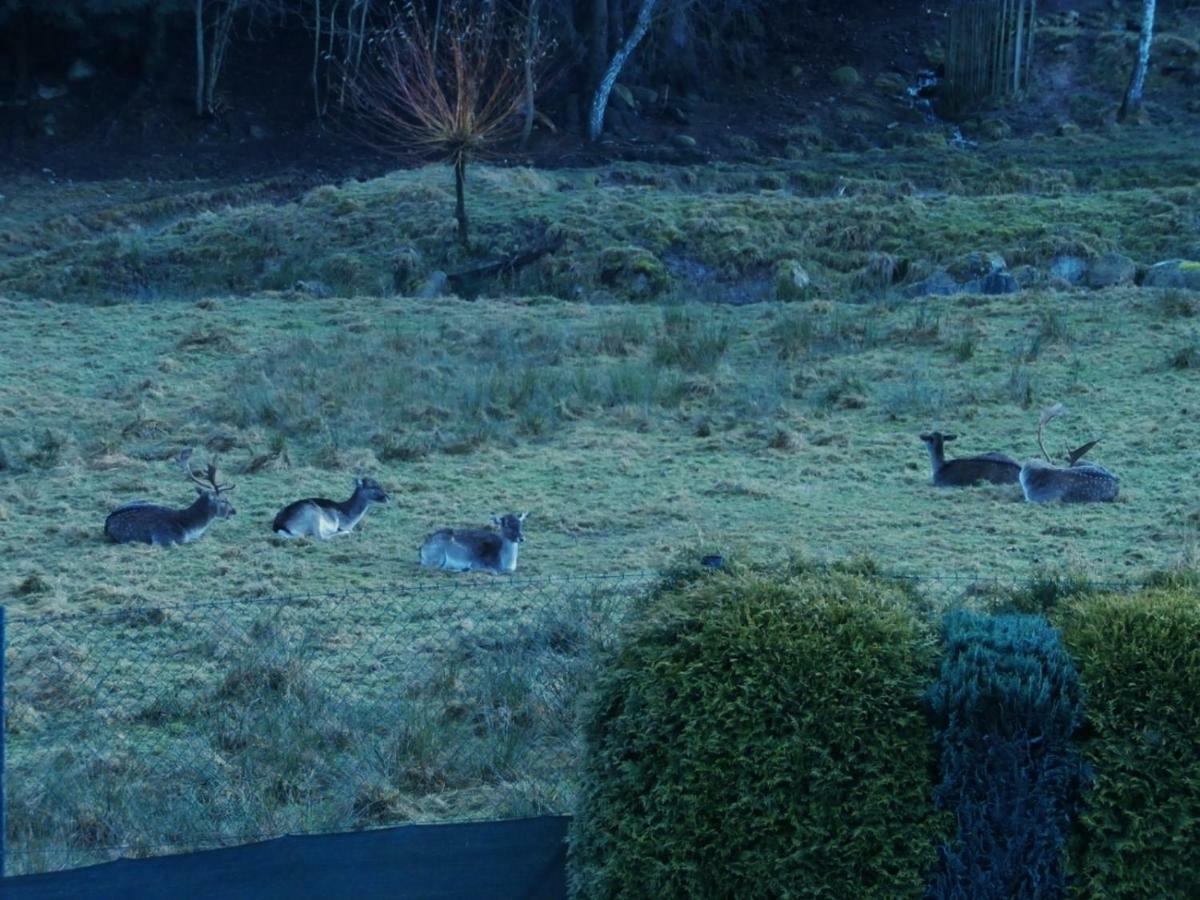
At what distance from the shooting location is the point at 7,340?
1925 cm

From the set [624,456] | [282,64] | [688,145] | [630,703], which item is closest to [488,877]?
[630,703]

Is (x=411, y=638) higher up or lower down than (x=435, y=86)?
lower down

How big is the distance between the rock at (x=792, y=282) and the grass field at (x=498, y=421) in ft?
1.23

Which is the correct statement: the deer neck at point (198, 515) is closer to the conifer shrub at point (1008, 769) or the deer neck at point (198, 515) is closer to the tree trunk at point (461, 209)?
the conifer shrub at point (1008, 769)

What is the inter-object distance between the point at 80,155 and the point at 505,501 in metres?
29.0

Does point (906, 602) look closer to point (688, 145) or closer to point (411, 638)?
point (411, 638)

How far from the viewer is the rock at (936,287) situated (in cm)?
2169

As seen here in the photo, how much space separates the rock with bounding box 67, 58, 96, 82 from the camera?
4128cm

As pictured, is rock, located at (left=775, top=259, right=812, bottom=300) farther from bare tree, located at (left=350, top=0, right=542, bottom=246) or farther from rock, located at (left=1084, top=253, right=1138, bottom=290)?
bare tree, located at (left=350, top=0, right=542, bottom=246)

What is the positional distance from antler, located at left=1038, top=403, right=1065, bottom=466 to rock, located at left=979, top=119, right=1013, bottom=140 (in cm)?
2319

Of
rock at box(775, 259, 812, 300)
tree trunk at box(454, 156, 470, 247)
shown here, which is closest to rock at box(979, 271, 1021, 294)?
rock at box(775, 259, 812, 300)

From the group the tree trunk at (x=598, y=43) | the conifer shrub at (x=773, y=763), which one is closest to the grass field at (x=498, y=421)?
the conifer shrub at (x=773, y=763)

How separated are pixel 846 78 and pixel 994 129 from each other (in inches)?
263

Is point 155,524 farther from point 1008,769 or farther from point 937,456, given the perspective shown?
→ point 1008,769
